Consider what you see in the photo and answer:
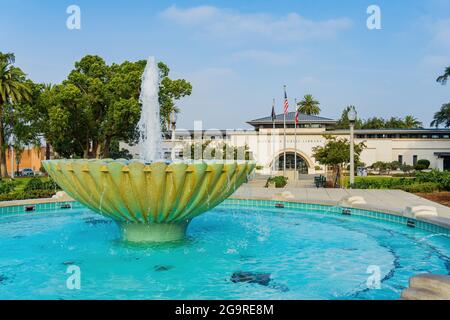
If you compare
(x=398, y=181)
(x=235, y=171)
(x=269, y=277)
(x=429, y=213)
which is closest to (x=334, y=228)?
(x=429, y=213)

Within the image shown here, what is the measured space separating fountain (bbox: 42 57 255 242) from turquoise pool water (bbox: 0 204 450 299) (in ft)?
1.31

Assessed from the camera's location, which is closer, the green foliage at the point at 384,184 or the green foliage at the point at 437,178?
the green foliage at the point at 437,178

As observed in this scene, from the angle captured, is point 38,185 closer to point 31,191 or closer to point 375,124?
point 31,191

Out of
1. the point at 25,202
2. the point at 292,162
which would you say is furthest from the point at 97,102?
the point at 292,162

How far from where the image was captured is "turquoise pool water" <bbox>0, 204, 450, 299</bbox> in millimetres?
5258

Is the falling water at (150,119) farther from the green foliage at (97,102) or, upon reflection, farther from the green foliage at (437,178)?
the green foliage at (97,102)

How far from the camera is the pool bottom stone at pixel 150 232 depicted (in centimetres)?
757

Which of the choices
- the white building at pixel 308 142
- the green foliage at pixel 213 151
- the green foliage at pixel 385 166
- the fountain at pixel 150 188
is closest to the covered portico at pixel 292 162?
the white building at pixel 308 142

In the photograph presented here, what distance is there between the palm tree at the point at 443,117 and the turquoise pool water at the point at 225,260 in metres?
43.3

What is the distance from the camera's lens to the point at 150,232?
24.9ft

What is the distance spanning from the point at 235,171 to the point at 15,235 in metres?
5.35

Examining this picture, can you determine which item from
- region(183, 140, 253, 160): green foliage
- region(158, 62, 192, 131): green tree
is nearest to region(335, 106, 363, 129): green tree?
region(183, 140, 253, 160): green foliage

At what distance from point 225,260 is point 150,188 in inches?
66.2

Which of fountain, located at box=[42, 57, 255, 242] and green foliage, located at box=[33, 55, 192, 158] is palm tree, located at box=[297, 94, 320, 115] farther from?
fountain, located at box=[42, 57, 255, 242]
